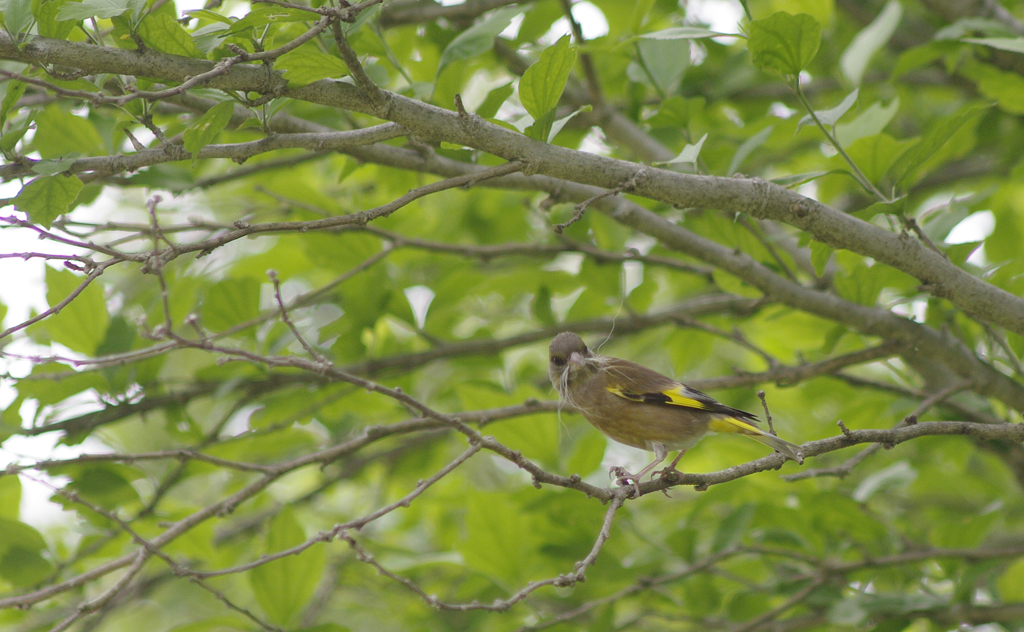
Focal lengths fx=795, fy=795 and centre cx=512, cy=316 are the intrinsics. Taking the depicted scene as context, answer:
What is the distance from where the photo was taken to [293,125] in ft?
9.76

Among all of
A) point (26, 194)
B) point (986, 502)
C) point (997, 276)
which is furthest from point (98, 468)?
point (986, 502)

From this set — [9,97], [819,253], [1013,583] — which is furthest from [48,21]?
[1013,583]

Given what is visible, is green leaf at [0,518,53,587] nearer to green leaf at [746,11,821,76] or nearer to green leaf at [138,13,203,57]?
green leaf at [138,13,203,57]

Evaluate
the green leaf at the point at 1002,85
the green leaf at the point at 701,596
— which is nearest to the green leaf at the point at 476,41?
the green leaf at the point at 1002,85

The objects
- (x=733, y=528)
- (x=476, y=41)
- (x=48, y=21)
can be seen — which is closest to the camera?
(x=48, y=21)

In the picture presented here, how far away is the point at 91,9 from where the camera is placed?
225cm

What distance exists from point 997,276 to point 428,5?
11.1ft

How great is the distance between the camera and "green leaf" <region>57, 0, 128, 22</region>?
222cm

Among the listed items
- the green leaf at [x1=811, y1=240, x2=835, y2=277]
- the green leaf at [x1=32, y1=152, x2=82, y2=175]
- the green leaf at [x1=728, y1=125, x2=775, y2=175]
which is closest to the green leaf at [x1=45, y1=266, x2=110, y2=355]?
the green leaf at [x1=32, y1=152, x2=82, y2=175]

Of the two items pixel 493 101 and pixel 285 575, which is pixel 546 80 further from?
pixel 285 575

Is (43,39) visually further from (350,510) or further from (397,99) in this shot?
(350,510)

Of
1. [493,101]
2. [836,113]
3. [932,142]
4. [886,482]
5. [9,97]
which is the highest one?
[9,97]

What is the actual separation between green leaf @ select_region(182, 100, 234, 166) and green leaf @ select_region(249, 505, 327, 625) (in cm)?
205

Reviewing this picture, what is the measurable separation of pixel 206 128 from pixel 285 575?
229 cm
